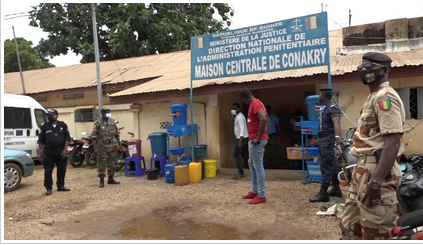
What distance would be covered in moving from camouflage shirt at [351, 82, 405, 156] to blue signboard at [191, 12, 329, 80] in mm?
3724

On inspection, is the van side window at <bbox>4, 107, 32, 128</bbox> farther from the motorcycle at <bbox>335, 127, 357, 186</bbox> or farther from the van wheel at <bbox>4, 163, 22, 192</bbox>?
the motorcycle at <bbox>335, 127, 357, 186</bbox>

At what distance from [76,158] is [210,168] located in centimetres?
508

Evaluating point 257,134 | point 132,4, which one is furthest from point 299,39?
point 132,4

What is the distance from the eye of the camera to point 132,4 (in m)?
17.3

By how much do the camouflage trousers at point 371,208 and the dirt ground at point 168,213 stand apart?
125 centimetres

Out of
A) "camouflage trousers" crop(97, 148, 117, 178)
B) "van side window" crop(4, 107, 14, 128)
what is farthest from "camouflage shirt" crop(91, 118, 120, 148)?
"van side window" crop(4, 107, 14, 128)

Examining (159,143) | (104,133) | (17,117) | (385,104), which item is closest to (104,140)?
(104,133)

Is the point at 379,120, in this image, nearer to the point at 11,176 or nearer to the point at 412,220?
the point at 412,220

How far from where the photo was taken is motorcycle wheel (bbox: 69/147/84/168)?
999 centimetres

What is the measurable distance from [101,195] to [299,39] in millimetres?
4840

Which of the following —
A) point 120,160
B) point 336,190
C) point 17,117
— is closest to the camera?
point 336,190

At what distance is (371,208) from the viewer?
2.22 m

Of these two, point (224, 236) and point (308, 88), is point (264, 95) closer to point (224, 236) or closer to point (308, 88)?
point (308, 88)

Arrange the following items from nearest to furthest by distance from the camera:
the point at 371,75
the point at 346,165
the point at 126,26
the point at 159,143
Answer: the point at 371,75 → the point at 346,165 → the point at 159,143 → the point at 126,26
